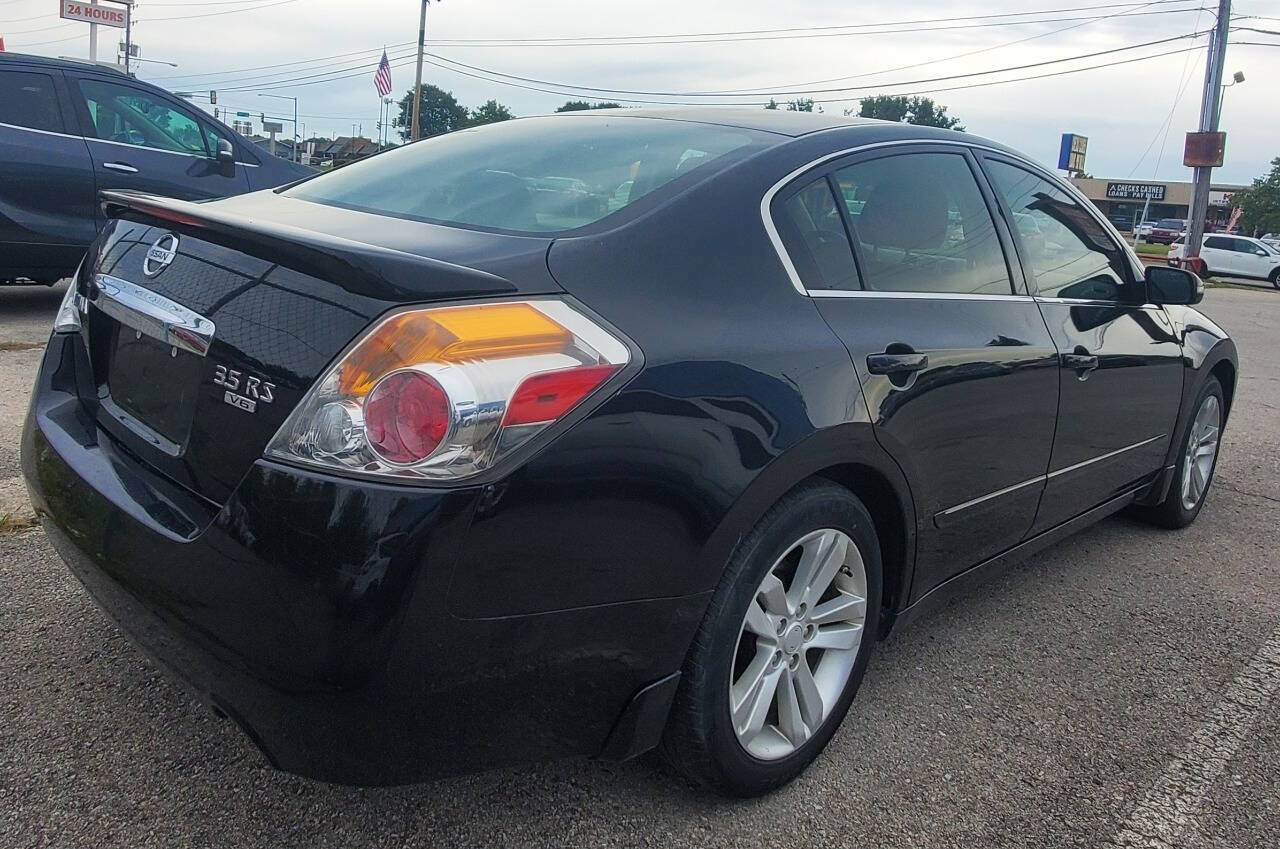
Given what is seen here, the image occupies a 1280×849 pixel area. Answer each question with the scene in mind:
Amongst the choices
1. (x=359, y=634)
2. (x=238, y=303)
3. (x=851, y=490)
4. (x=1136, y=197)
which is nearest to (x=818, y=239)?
(x=851, y=490)

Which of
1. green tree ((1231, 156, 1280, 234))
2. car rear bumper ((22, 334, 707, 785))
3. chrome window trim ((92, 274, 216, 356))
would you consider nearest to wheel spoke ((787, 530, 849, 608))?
car rear bumper ((22, 334, 707, 785))

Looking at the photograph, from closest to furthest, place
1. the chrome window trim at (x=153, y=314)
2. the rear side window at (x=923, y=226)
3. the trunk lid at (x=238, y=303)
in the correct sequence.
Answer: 1. the trunk lid at (x=238, y=303)
2. the chrome window trim at (x=153, y=314)
3. the rear side window at (x=923, y=226)

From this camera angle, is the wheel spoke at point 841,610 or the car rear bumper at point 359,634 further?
the wheel spoke at point 841,610

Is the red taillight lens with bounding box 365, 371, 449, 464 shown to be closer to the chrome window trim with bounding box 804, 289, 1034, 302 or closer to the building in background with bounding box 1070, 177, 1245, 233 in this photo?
the chrome window trim with bounding box 804, 289, 1034, 302

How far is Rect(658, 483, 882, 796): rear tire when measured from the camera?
2.03 metres

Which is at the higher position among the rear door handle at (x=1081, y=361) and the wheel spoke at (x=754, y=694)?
the rear door handle at (x=1081, y=361)

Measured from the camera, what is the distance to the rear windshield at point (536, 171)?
2250 millimetres

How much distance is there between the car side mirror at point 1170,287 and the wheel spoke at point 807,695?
221cm

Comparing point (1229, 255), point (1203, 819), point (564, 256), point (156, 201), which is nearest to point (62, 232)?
point (156, 201)

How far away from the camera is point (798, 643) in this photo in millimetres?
2273

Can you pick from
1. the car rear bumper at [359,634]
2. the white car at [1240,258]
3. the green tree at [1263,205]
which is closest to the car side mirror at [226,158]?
the car rear bumper at [359,634]

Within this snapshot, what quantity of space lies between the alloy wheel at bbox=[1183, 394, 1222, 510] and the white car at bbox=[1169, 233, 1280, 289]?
30.2m

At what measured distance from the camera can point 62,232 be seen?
6.82 metres

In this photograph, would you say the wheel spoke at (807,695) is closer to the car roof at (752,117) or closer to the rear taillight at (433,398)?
the rear taillight at (433,398)
